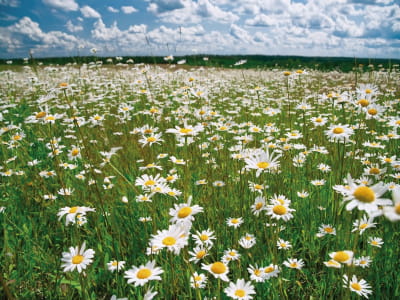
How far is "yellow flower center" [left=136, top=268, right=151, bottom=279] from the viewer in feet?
4.34

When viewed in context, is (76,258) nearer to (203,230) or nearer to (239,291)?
(239,291)

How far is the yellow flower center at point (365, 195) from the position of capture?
110 centimetres

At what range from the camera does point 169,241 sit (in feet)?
4.21

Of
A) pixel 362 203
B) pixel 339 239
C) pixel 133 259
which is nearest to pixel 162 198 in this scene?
pixel 133 259

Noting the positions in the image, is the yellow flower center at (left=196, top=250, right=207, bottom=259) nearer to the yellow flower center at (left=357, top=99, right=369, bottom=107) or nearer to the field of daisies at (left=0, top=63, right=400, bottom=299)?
the field of daisies at (left=0, top=63, right=400, bottom=299)

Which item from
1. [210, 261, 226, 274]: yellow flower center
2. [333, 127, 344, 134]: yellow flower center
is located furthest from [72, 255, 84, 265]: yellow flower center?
[333, 127, 344, 134]: yellow flower center

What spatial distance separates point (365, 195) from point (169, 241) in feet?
2.88

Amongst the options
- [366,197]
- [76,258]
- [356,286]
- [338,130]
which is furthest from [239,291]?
[338,130]

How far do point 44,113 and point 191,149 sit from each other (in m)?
1.82

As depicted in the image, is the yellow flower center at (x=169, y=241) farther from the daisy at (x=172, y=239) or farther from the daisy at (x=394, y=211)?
the daisy at (x=394, y=211)

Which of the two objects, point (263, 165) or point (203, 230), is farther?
point (203, 230)

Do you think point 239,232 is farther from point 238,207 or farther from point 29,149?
point 29,149

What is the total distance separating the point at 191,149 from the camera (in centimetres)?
371

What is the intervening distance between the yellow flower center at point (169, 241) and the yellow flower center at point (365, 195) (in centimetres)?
83
